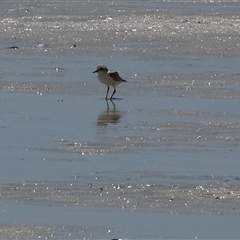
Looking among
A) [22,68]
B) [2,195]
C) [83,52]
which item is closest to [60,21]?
[83,52]

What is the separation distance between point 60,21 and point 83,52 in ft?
13.7

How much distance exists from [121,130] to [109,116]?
3.30 feet

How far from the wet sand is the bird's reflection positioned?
12mm

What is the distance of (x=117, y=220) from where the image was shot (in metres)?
8.29

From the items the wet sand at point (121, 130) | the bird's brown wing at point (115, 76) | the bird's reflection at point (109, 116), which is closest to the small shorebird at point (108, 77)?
the bird's brown wing at point (115, 76)

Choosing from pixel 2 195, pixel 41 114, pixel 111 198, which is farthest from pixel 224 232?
pixel 41 114

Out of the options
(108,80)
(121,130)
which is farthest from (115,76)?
(121,130)

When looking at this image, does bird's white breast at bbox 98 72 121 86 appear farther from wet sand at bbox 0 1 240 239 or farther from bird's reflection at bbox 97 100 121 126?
bird's reflection at bbox 97 100 121 126

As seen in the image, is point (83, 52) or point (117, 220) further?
point (83, 52)

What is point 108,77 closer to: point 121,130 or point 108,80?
point 108,80

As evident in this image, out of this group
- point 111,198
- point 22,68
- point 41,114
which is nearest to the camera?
point 111,198

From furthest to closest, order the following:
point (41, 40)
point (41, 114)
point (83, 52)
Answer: point (41, 40) → point (83, 52) → point (41, 114)

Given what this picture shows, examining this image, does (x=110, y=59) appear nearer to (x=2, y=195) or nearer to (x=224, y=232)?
(x=2, y=195)

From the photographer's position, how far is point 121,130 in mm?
11922
